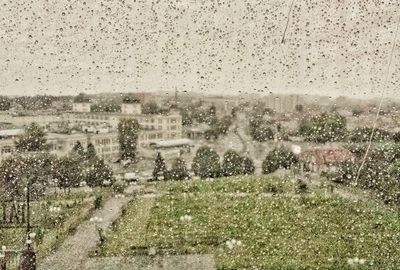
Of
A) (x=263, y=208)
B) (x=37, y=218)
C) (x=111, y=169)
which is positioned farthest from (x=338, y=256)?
(x=111, y=169)

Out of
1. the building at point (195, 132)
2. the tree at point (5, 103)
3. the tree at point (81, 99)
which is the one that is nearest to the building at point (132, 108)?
the building at point (195, 132)

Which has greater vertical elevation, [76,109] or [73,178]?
[76,109]

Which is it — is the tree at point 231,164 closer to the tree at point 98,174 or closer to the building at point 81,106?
the tree at point 98,174

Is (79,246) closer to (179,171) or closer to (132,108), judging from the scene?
(179,171)

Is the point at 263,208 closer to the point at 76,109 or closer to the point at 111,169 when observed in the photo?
the point at 111,169

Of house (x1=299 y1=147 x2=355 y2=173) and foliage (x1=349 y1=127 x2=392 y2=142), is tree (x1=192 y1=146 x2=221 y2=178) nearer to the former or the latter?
house (x1=299 y1=147 x2=355 y2=173)

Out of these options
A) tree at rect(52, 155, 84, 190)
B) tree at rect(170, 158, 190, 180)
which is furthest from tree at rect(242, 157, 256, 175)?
tree at rect(52, 155, 84, 190)
